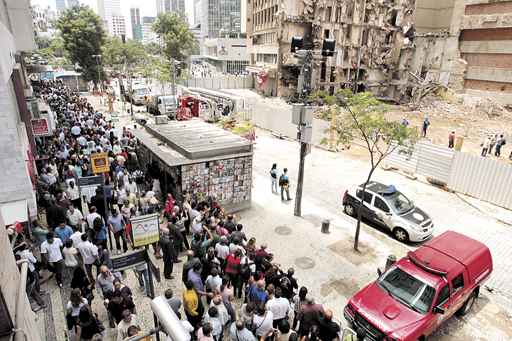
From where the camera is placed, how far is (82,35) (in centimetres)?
4506

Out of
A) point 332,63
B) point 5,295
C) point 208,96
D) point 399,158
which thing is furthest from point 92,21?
point 5,295

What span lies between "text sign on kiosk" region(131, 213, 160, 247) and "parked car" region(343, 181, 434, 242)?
8.50 metres

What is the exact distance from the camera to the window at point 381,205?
1246cm

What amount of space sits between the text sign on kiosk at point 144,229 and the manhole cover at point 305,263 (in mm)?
4700

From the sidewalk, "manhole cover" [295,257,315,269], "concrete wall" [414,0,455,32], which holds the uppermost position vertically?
"concrete wall" [414,0,455,32]

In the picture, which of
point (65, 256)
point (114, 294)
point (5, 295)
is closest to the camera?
point (5, 295)

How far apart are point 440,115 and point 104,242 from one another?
42.5m

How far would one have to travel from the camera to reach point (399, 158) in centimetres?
1972

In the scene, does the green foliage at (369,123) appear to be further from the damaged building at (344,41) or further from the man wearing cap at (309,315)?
the damaged building at (344,41)

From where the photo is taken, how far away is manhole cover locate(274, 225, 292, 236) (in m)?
12.5

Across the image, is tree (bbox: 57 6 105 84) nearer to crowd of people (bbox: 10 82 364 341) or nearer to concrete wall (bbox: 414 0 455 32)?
crowd of people (bbox: 10 82 364 341)

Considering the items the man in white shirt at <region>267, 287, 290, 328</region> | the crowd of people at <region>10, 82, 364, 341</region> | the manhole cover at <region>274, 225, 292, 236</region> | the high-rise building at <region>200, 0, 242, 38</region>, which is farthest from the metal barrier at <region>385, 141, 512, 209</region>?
the high-rise building at <region>200, 0, 242, 38</region>

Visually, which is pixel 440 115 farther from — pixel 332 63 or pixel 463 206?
pixel 463 206

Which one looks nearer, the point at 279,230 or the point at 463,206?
the point at 279,230
